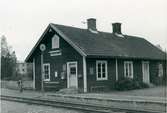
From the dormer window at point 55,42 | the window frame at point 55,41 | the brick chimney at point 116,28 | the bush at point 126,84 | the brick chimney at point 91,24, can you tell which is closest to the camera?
the bush at point 126,84

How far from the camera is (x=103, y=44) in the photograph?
25578mm

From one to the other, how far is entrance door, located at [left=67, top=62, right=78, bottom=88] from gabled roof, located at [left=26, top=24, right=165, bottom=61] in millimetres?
1617

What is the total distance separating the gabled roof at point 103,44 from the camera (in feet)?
75.4

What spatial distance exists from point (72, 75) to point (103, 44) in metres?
3.88

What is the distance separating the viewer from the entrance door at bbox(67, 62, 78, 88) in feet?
76.0

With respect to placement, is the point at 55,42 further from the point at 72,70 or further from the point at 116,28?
the point at 116,28

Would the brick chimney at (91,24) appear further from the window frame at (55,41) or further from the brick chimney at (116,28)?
the window frame at (55,41)

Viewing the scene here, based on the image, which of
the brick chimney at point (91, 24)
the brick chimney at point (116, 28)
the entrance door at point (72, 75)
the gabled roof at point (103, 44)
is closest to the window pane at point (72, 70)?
the entrance door at point (72, 75)

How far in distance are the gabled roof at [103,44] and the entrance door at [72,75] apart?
63.7 inches

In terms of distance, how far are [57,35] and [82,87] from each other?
4.78 meters

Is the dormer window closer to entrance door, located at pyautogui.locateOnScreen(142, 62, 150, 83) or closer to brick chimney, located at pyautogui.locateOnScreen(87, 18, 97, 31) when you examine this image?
brick chimney, located at pyautogui.locateOnScreen(87, 18, 97, 31)

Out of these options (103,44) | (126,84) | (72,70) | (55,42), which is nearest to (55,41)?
(55,42)

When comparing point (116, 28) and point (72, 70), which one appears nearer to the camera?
point (72, 70)

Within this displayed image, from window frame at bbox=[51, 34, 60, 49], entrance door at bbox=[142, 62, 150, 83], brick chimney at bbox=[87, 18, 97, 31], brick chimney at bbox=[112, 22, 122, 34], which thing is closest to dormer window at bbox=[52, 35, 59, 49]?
window frame at bbox=[51, 34, 60, 49]
